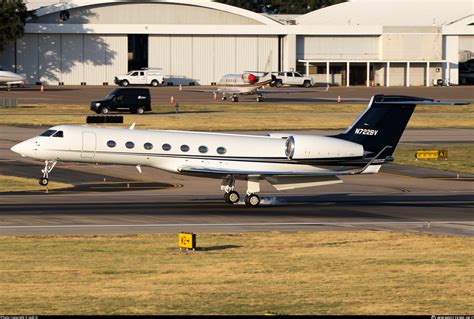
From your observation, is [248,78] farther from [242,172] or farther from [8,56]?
[242,172]

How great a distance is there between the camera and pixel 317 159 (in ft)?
125

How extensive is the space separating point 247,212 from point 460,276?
13.1 metres

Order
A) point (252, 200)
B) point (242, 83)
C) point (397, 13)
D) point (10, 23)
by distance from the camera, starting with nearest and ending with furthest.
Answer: point (252, 200) < point (242, 83) < point (10, 23) < point (397, 13)

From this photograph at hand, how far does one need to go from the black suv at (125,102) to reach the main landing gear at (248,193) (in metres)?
43.3

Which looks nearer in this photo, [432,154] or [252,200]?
[252,200]

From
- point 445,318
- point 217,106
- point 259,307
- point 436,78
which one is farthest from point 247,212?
point 436,78

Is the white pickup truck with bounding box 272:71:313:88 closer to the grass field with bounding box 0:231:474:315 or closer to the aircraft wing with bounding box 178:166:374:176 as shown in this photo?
the aircraft wing with bounding box 178:166:374:176

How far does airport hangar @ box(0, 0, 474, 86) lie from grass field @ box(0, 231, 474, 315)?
94.4 metres

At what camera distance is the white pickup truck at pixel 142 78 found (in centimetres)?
12169

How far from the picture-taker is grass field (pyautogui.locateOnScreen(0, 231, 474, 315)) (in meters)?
21.7

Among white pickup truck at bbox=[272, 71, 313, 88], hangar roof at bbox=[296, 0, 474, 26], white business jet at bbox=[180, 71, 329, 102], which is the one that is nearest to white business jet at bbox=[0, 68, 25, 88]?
white business jet at bbox=[180, 71, 329, 102]

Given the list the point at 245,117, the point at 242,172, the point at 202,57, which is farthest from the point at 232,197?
the point at 202,57

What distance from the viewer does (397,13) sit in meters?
142

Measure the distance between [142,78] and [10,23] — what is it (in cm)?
1634
